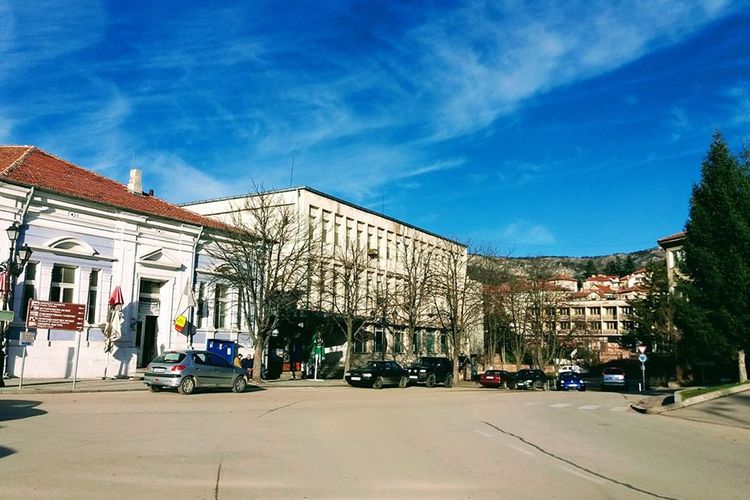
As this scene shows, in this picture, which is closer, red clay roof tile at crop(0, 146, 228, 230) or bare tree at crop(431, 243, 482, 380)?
red clay roof tile at crop(0, 146, 228, 230)

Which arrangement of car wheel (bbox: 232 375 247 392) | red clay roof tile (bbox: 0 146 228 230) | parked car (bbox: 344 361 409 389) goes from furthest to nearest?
parked car (bbox: 344 361 409 389) → red clay roof tile (bbox: 0 146 228 230) → car wheel (bbox: 232 375 247 392)

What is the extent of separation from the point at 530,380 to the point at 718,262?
1496cm

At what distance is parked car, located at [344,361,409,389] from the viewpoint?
1308 inches

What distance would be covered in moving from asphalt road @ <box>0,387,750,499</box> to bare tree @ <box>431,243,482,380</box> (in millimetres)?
28404

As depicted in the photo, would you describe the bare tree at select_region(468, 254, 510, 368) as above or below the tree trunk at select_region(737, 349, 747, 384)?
above

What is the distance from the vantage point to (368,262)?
5112cm

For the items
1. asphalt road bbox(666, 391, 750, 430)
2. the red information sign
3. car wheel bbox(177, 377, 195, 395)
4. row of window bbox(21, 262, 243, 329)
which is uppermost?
row of window bbox(21, 262, 243, 329)

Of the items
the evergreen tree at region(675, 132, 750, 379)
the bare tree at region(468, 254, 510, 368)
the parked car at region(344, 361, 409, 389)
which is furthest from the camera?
the bare tree at region(468, 254, 510, 368)

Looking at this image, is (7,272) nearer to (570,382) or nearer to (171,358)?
(171,358)

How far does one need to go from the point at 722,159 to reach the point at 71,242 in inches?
1373

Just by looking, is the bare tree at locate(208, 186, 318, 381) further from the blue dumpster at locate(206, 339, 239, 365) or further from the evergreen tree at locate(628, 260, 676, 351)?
the evergreen tree at locate(628, 260, 676, 351)

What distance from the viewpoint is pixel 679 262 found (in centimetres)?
3934

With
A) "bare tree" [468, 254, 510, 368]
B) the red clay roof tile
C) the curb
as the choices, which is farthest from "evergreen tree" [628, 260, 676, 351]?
the red clay roof tile

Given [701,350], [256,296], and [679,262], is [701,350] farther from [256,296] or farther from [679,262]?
[256,296]
